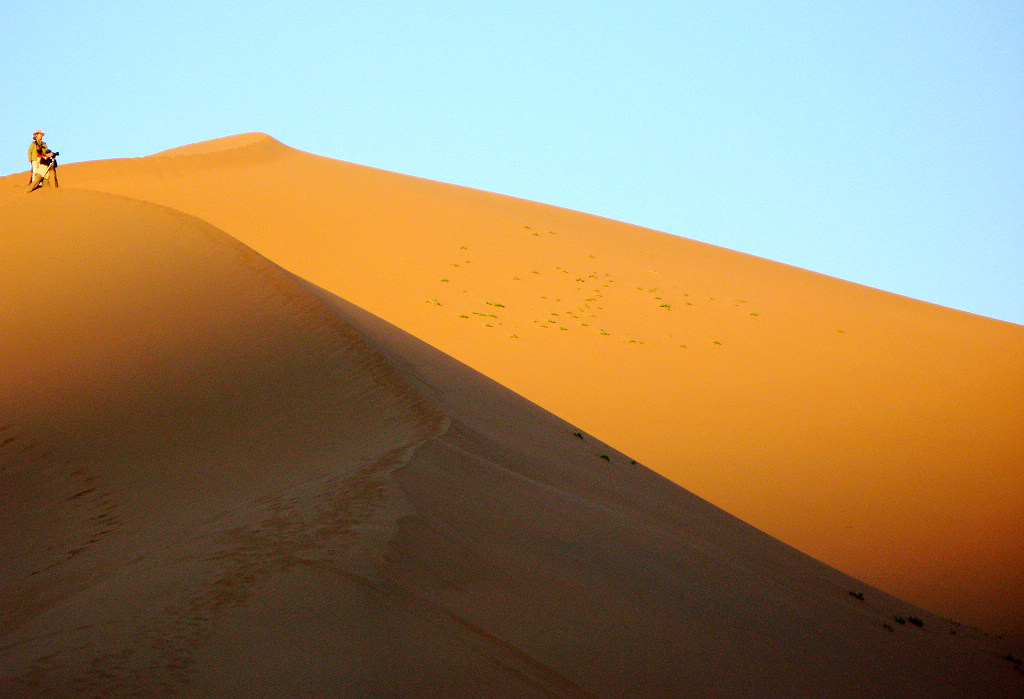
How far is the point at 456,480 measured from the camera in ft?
24.0

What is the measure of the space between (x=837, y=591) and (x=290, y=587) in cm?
670

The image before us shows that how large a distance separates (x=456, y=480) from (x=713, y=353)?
1420 centimetres

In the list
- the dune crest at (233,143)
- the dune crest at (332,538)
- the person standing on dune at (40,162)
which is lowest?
the dune crest at (332,538)

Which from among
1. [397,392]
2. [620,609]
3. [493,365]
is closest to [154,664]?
[620,609]

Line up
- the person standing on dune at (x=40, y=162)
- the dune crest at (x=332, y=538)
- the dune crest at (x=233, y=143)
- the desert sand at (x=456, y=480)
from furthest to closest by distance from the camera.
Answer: the dune crest at (x=233, y=143), the person standing on dune at (x=40, y=162), the desert sand at (x=456, y=480), the dune crest at (x=332, y=538)

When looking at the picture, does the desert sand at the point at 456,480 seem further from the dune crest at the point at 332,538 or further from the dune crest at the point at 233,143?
the dune crest at the point at 233,143

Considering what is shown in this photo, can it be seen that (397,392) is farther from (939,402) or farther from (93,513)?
(939,402)

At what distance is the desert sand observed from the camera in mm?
4902

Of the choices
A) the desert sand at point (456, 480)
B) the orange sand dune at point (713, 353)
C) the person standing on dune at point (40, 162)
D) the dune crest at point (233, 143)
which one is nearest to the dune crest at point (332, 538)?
the desert sand at point (456, 480)

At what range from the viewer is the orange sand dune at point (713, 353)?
14078mm

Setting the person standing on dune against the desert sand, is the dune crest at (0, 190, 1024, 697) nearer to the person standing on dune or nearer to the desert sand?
the desert sand

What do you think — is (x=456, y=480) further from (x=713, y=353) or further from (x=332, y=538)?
(x=713, y=353)

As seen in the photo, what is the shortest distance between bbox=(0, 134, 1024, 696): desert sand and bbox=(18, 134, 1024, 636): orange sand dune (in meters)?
0.10

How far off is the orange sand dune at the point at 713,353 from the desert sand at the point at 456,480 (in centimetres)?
10
